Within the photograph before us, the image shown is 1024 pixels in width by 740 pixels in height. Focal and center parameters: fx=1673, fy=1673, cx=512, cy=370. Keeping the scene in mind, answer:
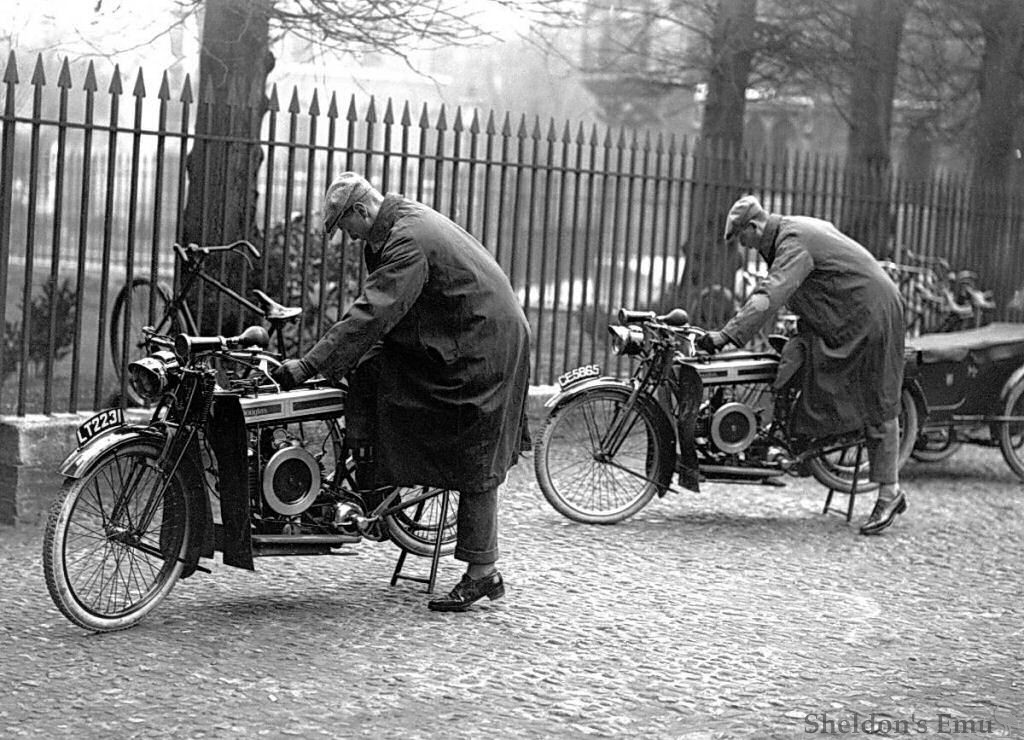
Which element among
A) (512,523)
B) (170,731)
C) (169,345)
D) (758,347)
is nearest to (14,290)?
(758,347)

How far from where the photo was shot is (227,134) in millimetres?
9172

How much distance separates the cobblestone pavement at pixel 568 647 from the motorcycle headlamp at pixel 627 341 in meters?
0.95

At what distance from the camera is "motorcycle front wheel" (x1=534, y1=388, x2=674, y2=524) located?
348 inches

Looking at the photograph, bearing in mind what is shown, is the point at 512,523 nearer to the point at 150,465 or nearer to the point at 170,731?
the point at 150,465

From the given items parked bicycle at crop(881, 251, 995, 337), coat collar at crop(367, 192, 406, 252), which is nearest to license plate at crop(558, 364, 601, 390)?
coat collar at crop(367, 192, 406, 252)

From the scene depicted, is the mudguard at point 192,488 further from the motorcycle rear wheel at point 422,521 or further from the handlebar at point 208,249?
the handlebar at point 208,249

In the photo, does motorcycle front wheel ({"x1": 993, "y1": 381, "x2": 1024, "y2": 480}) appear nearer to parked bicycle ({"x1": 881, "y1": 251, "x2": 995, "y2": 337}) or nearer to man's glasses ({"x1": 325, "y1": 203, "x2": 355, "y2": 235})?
parked bicycle ({"x1": 881, "y1": 251, "x2": 995, "y2": 337})

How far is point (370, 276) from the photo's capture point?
6527 millimetres

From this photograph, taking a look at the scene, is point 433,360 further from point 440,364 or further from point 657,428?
point 657,428

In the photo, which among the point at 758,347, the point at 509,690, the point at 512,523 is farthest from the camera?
the point at 758,347

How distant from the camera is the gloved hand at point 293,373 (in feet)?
20.8

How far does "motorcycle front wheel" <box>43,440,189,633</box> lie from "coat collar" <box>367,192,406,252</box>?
121 centimetres

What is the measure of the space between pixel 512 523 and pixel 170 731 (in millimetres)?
4118

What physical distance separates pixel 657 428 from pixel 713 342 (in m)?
0.56
